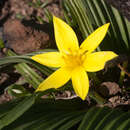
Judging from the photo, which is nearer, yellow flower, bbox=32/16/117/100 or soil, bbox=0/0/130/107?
yellow flower, bbox=32/16/117/100

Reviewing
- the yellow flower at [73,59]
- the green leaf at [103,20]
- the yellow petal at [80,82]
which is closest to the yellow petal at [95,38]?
the yellow flower at [73,59]

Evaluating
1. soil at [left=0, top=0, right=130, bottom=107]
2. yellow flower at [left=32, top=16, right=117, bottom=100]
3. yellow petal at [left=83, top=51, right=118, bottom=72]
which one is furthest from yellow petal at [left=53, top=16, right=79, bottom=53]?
soil at [left=0, top=0, right=130, bottom=107]

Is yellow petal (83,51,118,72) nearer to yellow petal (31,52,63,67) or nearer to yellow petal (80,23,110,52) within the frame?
yellow petal (80,23,110,52)

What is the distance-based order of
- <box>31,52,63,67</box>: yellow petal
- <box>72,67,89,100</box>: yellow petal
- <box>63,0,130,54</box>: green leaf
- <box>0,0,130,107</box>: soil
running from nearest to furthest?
1. <box>72,67,89,100</box>: yellow petal
2. <box>31,52,63,67</box>: yellow petal
3. <box>63,0,130,54</box>: green leaf
4. <box>0,0,130,107</box>: soil

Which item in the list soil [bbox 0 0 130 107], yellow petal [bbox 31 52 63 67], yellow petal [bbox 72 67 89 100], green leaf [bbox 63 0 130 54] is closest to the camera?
yellow petal [bbox 72 67 89 100]

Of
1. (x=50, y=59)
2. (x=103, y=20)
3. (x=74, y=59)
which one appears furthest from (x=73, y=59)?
(x=103, y=20)

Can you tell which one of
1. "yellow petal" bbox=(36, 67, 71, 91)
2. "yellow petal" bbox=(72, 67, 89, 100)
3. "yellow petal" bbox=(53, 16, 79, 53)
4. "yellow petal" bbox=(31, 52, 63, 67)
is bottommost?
"yellow petal" bbox=(72, 67, 89, 100)

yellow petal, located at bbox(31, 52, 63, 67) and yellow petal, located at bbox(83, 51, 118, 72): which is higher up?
yellow petal, located at bbox(31, 52, 63, 67)

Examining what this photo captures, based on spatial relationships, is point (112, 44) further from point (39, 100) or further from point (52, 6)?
point (52, 6)

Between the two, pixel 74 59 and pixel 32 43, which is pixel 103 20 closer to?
pixel 74 59
